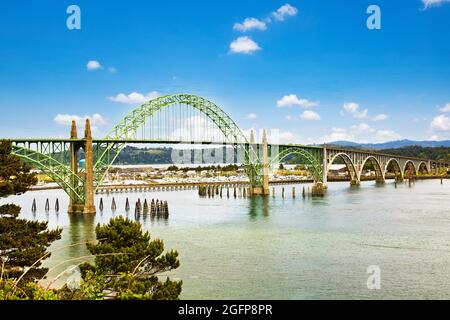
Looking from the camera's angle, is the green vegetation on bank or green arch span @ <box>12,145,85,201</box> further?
green arch span @ <box>12,145,85,201</box>

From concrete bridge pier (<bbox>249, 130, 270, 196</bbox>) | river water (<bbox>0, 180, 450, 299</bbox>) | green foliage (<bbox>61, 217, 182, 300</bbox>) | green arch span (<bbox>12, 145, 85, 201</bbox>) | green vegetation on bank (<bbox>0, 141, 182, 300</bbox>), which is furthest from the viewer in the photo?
concrete bridge pier (<bbox>249, 130, 270, 196</bbox>)

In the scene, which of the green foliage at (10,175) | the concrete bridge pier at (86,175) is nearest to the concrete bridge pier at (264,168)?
the concrete bridge pier at (86,175)

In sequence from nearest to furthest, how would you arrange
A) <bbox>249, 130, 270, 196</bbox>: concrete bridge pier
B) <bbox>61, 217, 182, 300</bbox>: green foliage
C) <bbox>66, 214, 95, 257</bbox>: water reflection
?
<bbox>61, 217, 182, 300</bbox>: green foliage
<bbox>66, 214, 95, 257</bbox>: water reflection
<bbox>249, 130, 270, 196</bbox>: concrete bridge pier

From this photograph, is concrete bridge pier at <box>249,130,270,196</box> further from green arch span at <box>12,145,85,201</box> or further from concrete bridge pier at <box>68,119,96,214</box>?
green arch span at <box>12,145,85,201</box>

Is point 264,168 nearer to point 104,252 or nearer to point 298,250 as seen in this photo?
point 298,250

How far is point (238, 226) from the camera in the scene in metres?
45.8

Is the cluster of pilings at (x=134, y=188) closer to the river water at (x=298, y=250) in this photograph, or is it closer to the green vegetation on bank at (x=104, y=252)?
the river water at (x=298, y=250)

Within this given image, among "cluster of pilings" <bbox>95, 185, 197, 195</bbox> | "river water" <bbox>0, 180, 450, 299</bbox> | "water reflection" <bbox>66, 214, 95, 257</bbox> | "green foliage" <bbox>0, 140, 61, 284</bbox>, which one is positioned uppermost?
"green foliage" <bbox>0, 140, 61, 284</bbox>

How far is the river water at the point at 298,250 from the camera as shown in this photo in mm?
22766

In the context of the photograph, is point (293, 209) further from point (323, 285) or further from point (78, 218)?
point (323, 285)

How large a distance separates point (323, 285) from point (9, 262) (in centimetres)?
1354

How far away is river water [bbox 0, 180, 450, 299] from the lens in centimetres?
2277

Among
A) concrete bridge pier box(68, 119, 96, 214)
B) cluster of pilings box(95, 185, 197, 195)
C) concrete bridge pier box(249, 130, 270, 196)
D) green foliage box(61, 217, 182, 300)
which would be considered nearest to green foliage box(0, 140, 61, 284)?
green foliage box(61, 217, 182, 300)
